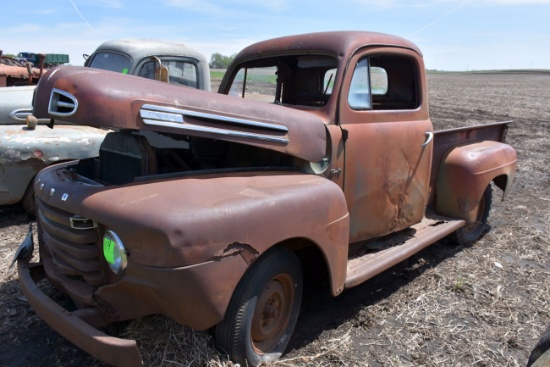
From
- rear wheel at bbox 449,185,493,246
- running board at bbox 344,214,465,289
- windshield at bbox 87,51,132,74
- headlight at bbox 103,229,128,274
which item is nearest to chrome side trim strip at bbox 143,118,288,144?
headlight at bbox 103,229,128,274

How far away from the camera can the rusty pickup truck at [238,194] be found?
7.14 ft

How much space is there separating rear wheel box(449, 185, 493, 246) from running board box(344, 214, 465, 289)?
0.39m

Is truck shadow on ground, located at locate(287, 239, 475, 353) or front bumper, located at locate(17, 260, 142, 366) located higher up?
front bumper, located at locate(17, 260, 142, 366)

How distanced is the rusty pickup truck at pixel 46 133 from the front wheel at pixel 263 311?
2138 mm

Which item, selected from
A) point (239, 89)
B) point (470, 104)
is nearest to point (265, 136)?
point (239, 89)

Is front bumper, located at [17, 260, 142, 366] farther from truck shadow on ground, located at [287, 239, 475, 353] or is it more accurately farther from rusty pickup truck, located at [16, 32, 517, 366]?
truck shadow on ground, located at [287, 239, 475, 353]

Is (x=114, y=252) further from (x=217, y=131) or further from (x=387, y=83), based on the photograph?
(x=387, y=83)

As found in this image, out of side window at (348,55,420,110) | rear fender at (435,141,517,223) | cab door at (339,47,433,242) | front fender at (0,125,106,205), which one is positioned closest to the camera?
cab door at (339,47,433,242)

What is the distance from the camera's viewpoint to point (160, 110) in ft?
8.00

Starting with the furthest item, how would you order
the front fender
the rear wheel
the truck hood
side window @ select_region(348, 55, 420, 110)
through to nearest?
1. the rear wheel
2. the front fender
3. side window @ select_region(348, 55, 420, 110)
4. the truck hood

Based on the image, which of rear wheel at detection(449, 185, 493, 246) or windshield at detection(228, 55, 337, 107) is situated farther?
rear wheel at detection(449, 185, 493, 246)

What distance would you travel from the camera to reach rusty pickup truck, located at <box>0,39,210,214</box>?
4.65 meters

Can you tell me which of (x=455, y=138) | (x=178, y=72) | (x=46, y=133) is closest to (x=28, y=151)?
(x=46, y=133)

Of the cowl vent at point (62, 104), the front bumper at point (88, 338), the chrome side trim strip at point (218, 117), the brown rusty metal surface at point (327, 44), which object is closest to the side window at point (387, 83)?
the brown rusty metal surface at point (327, 44)
